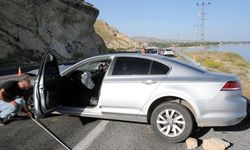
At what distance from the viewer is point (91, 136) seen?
6.17 metres

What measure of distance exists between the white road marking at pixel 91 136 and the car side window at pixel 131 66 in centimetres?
118

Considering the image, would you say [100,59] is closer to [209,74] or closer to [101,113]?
[101,113]

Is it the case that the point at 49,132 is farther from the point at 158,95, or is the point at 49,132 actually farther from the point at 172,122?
the point at 172,122

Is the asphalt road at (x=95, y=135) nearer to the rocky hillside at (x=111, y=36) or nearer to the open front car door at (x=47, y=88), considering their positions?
the open front car door at (x=47, y=88)

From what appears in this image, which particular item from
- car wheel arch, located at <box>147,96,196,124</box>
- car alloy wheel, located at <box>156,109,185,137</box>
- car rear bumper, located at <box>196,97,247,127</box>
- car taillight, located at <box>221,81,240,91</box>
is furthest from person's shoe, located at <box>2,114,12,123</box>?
car taillight, located at <box>221,81,240,91</box>

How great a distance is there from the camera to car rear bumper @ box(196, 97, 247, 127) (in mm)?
5668

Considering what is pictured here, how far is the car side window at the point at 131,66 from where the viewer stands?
6232 mm

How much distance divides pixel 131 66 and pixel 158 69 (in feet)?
1.80

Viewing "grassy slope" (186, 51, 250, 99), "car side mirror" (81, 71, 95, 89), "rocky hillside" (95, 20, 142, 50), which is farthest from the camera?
"rocky hillside" (95, 20, 142, 50)

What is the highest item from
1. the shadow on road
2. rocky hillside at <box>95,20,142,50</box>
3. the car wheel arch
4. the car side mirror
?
the car side mirror

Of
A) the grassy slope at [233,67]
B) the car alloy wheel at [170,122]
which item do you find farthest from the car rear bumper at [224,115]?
the grassy slope at [233,67]

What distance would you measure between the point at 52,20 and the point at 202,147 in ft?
142

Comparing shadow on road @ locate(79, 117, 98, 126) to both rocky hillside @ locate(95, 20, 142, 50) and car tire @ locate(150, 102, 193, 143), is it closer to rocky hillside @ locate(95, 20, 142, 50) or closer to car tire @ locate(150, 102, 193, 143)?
car tire @ locate(150, 102, 193, 143)

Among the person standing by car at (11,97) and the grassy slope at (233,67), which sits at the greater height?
the person standing by car at (11,97)
